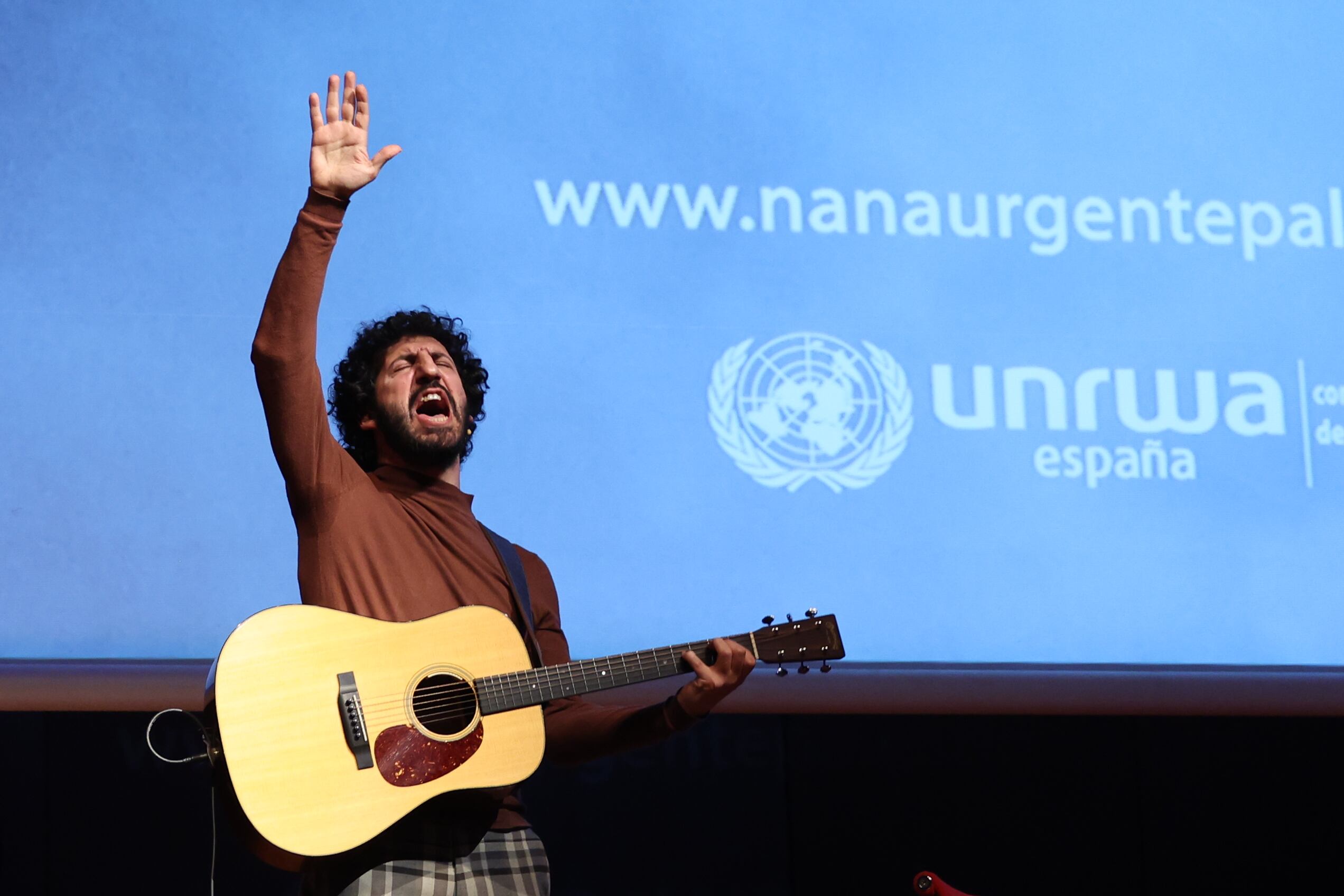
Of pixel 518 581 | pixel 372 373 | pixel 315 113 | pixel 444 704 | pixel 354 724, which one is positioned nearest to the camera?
pixel 354 724

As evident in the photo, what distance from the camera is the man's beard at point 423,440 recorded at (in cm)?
208

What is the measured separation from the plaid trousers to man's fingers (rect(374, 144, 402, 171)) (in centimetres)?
97

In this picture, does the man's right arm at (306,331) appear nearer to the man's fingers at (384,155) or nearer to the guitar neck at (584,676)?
the man's fingers at (384,155)

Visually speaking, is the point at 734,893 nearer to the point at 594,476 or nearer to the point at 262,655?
the point at 594,476

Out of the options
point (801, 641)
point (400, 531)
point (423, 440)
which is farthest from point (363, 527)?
point (801, 641)

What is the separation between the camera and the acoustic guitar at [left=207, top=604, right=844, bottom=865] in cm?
165

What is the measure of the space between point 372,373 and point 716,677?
80cm

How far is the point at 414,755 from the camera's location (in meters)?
1.74

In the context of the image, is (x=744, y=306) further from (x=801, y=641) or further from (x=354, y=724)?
(x=354, y=724)

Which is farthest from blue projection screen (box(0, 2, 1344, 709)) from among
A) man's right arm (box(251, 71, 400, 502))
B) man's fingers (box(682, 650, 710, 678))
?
man's right arm (box(251, 71, 400, 502))

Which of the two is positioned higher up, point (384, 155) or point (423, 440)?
point (384, 155)

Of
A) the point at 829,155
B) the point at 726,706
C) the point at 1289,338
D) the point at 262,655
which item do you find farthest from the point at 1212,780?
the point at 262,655

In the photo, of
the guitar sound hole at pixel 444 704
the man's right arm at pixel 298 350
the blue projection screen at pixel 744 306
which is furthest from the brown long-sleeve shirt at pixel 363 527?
the blue projection screen at pixel 744 306

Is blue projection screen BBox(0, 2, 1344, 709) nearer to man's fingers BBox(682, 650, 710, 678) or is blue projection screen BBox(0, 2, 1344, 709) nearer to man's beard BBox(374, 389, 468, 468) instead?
man's beard BBox(374, 389, 468, 468)
